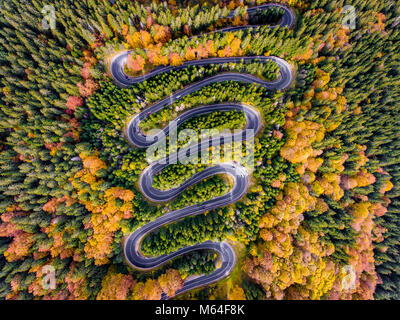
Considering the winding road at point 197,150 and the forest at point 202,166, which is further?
the winding road at point 197,150

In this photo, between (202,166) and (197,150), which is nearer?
(202,166)

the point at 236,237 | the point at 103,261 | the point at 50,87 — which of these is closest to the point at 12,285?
the point at 103,261

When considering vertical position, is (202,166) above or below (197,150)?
below
